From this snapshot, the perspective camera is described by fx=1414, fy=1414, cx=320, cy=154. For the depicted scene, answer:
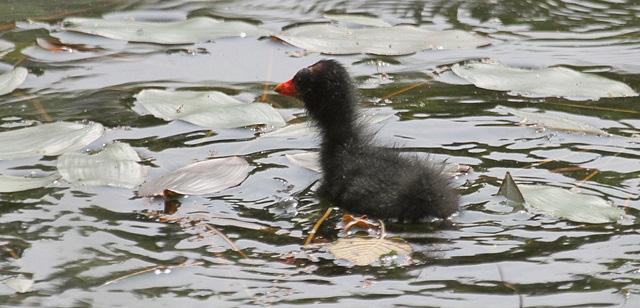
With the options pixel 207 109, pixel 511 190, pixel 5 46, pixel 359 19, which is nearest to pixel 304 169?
pixel 207 109

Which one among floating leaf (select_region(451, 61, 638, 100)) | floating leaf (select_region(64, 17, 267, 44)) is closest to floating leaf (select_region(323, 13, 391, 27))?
floating leaf (select_region(64, 17, 267, 44))

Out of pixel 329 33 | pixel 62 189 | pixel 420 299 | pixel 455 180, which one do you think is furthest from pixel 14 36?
pixel 420 299

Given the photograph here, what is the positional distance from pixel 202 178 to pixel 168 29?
1.82 meters

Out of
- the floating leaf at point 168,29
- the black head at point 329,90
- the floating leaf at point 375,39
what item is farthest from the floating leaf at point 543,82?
the floating leaf at point 168,29

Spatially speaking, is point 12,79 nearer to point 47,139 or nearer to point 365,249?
point 47,139

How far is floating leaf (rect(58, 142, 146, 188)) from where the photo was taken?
15.5 ft

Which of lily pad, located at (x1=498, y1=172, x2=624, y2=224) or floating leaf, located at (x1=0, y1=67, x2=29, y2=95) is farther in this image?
floating leaf, located at (x1=0, y1=67, x2=29, y2=95)

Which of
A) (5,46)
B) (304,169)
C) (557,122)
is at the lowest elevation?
(304,169)

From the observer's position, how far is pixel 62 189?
470 cm

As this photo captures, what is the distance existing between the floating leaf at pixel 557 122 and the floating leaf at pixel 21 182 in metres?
1.77

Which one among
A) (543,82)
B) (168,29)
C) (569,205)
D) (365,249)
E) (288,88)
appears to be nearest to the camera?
(365,249)

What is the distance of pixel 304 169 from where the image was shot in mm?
5141

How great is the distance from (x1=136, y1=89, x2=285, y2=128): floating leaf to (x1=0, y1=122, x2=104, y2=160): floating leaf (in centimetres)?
30

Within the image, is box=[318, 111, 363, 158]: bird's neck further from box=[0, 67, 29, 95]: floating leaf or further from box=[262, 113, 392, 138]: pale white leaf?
box=[0, 67, 29, 95]: floating leaf
